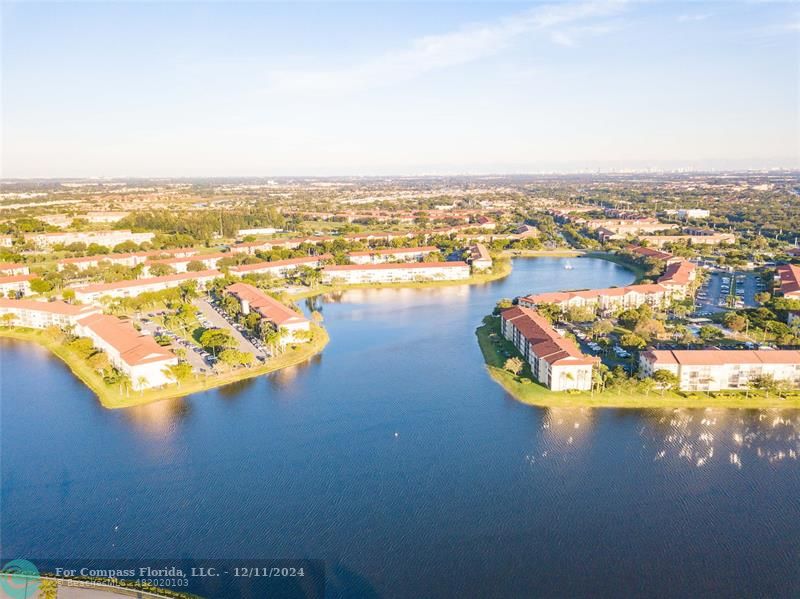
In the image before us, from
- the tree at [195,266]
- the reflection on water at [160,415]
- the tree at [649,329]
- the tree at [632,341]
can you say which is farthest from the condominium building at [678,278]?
the tree at [195,266]

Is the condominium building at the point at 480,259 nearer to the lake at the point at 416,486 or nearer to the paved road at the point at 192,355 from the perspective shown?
the lake at the point at 416,486

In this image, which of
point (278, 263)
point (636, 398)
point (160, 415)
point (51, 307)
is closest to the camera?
point (160, 415)

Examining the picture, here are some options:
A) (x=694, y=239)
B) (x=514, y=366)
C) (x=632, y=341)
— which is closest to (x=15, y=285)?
(x=514, y=366)

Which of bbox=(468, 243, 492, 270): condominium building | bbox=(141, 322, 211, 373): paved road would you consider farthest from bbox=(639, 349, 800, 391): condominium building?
bbox=(468, 243, 492, 270): condominium building

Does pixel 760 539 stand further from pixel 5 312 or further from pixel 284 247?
pixel 284 247

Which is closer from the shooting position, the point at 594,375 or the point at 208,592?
the point at 208,592

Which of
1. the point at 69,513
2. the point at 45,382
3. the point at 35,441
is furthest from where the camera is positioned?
the point at 45,382

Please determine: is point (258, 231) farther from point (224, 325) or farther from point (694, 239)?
point (694, 239)

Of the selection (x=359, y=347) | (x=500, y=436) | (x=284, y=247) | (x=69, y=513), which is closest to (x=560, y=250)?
(x=284, y=247)
